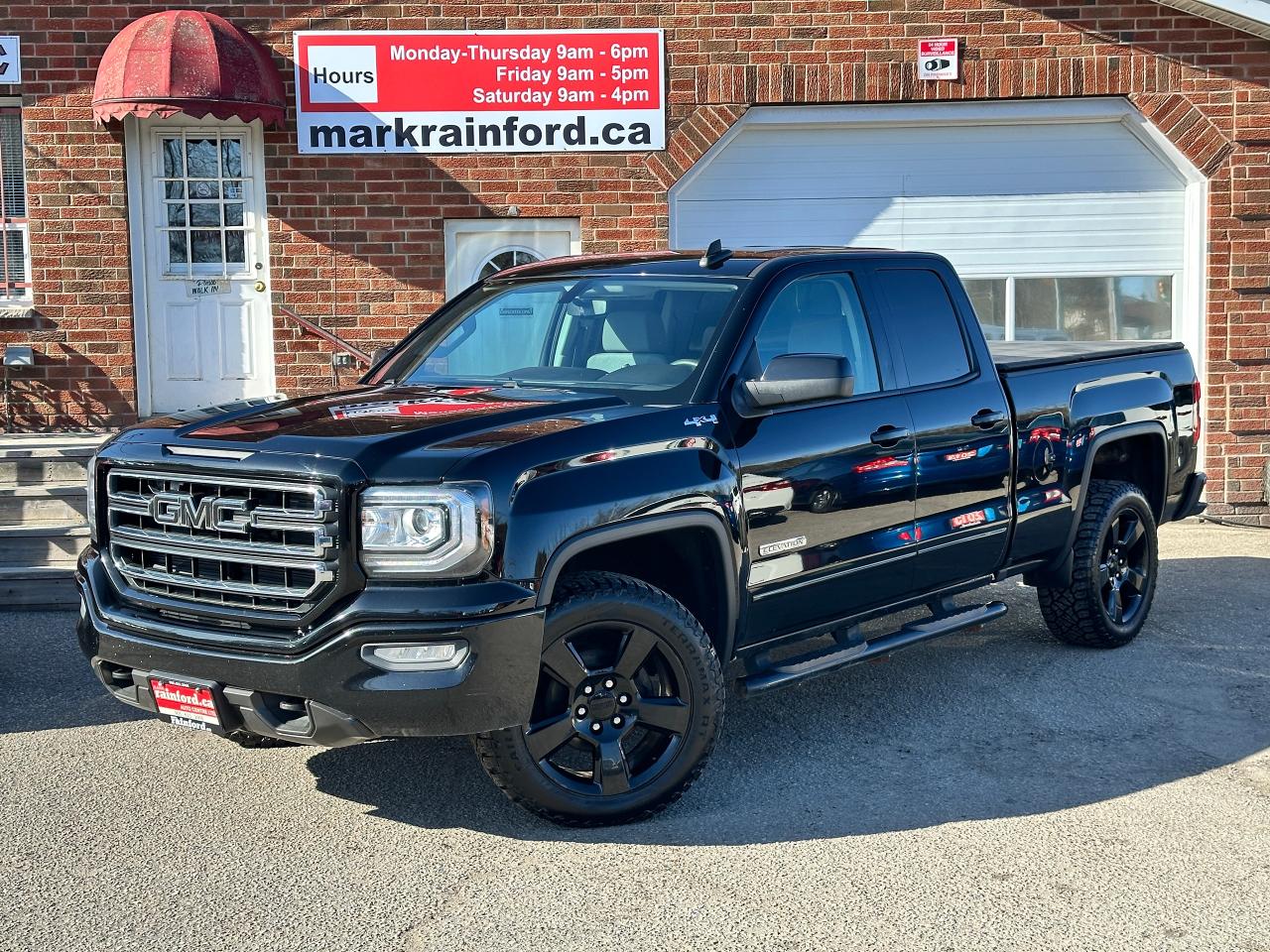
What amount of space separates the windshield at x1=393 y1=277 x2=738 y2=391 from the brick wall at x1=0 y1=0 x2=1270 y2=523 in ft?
19.2

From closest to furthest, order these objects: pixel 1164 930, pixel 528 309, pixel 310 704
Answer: pixel 1164 930 → pixel 310 704 → pixel 528 309

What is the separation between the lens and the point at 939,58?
11.9 metres

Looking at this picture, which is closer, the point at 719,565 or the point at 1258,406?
the point at 719,565

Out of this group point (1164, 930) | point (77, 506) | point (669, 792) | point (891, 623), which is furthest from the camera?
point (77, 506)

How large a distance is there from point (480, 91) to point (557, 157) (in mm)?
783

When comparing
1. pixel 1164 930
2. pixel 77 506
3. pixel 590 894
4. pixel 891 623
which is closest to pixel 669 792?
pixel 590 894

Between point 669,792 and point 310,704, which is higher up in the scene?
point 310,704

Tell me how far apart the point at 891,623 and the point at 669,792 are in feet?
10.7

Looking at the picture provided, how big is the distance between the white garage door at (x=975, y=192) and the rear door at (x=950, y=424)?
5.80 meters

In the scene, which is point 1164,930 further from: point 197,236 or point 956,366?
point 197,236

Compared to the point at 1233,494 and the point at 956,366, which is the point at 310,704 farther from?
the point at 1233,494

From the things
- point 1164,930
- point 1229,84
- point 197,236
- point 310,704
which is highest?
point 1229,84

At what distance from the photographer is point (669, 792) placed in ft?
16.0

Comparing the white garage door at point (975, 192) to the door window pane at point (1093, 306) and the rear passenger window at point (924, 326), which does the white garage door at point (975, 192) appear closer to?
the door window pane at point (1093, 306)
